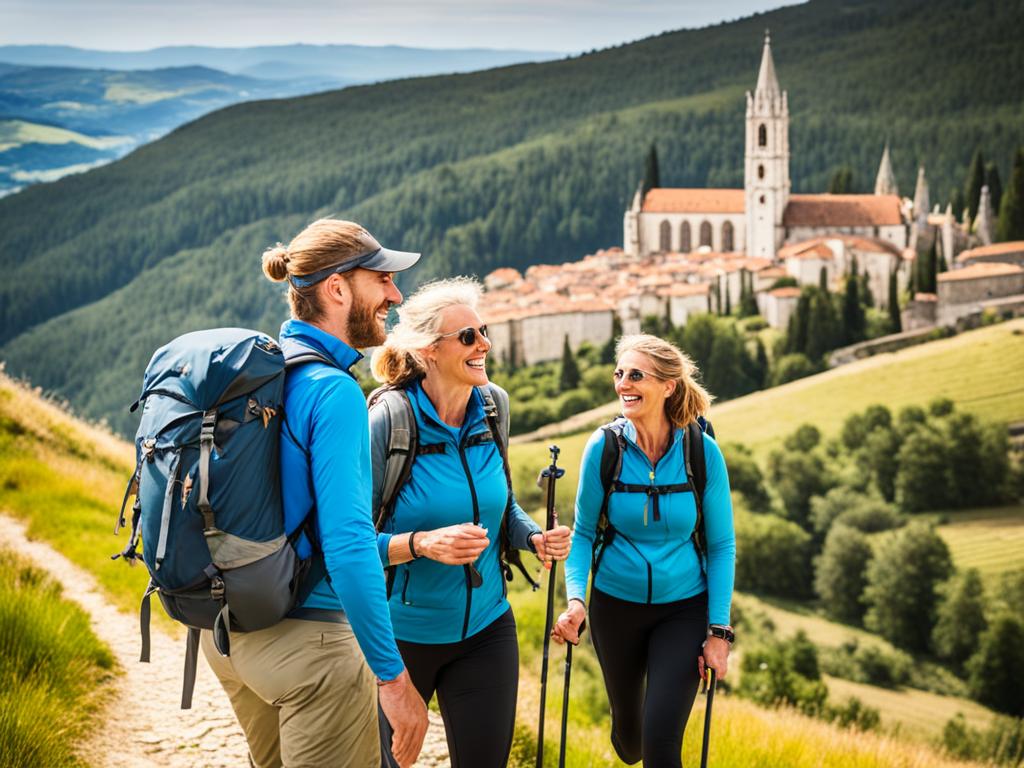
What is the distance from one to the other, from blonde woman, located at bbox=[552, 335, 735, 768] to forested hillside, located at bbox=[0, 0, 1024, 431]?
72838 mm

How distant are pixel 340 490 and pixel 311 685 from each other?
1.33 ft

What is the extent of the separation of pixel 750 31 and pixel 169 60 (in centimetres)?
6562

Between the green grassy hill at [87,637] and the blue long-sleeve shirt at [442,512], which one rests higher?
the blue long-sleeve shirt at [442,512]

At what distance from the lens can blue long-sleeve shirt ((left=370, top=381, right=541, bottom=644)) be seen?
9.37 feet

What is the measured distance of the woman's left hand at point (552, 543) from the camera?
Result: 9.71 feet

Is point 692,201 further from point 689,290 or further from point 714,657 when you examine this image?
point 714,657

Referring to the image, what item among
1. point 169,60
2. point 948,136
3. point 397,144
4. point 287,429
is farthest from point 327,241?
point 169,60

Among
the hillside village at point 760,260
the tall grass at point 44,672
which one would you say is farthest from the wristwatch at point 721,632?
the hillside village at point 760,260

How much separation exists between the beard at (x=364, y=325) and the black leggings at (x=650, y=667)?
1.41 metres

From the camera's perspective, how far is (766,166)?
82.1 metres

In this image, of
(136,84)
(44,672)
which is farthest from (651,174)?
(44,672)

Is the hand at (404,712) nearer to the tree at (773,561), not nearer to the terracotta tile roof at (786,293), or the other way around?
the tree at (773,561)

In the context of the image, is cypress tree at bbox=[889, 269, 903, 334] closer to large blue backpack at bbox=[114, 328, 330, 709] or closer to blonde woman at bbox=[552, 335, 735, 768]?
blonde woman at bbox=[552, 335, 735, 768]

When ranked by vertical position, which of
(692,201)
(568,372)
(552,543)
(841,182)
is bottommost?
(568,372)
